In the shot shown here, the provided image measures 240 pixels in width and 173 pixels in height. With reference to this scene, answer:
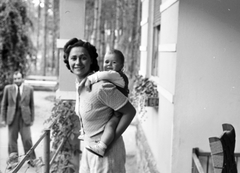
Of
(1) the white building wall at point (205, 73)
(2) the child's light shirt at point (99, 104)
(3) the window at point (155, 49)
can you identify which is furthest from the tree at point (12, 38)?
(2) the child's light shirt at point (99, 104)

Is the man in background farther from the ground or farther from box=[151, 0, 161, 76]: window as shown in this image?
box=[151, 0, 161, 76]: window

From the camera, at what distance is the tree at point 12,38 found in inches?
446

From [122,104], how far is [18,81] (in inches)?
188

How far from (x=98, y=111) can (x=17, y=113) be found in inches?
187

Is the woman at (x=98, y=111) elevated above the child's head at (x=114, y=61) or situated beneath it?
situated beneath

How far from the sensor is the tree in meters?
11.3

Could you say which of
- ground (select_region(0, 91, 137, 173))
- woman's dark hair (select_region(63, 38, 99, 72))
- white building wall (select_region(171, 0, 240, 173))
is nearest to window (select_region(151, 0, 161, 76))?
ground (select_region(0, 91, 137, 173))

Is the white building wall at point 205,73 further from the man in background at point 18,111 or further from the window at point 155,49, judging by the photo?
the man in background at point 18,111

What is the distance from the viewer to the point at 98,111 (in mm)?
2219

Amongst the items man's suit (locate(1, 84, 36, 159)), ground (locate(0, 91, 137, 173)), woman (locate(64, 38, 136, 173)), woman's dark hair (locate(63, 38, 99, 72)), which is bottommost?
ground (locate(0, 91, 137, 173))

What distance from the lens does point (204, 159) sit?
12.0ft

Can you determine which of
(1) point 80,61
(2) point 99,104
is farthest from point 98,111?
(1) point 80,61

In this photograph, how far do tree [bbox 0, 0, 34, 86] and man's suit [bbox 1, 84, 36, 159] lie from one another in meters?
4.86

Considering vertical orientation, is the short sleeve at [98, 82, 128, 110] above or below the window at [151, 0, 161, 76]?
below
